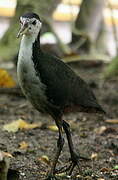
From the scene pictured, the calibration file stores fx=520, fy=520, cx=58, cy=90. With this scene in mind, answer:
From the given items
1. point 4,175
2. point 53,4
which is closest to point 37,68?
point 4,175

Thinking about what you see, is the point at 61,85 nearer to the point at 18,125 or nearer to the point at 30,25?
the point at 30,25

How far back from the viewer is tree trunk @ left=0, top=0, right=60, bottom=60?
8.45 metres

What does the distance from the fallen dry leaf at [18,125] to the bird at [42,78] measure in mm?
1418

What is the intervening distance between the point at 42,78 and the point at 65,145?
5.42 feet

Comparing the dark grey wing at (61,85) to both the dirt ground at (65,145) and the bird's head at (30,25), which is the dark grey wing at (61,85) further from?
the dirt ground at (65,145)

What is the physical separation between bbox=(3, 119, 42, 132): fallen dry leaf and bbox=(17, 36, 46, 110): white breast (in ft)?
5.46

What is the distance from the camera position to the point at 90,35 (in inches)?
407

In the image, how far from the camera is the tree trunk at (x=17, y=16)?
27.7 feet

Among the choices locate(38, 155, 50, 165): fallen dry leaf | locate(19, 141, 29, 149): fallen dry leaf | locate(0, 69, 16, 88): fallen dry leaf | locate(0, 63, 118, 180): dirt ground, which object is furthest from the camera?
locate(0, 69, 16, 88): fallen dry leaf

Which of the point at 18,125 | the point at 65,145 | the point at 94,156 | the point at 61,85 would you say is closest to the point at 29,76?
the point at 61,85

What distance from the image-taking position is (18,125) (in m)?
5.57

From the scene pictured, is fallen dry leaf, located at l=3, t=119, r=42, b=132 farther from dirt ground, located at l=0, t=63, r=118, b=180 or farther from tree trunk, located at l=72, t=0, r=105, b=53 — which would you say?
tree trunk, located at l=72, t=0, r=105, b=53

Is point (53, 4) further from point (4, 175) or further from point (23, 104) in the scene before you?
point (4, 175)

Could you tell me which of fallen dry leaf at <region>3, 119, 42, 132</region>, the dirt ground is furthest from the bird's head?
fallen dry leaf at <region>3, 119, 42, 132</region>
